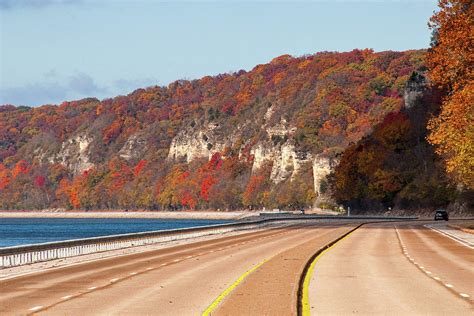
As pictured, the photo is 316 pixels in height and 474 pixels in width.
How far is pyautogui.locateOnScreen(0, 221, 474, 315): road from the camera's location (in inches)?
751

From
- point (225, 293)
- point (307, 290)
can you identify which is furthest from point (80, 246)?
point (225, 293)

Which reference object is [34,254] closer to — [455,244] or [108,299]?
[108,299]

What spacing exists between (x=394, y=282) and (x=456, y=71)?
25808 millimetres

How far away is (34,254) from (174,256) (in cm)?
650

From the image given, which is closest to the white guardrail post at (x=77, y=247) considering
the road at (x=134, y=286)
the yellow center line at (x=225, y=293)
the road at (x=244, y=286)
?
the road at (x=244, y=286)

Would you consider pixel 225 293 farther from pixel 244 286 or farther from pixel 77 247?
pixel 77 247

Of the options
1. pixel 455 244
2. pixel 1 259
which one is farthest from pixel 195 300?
pixel 455 244

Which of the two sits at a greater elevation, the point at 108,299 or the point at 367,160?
the point at 367,160

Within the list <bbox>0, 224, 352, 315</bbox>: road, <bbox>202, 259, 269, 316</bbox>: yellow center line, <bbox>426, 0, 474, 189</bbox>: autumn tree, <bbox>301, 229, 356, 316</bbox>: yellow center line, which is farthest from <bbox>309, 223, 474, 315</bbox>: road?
<bbox>426, 0, 474, 189</bbox>: autumn tree

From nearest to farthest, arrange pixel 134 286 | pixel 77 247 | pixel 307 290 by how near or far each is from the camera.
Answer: pixel 307 290 < pixel 134 286 < pixel 77 247

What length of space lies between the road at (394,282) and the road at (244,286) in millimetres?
22

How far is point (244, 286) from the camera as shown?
23.5 metres

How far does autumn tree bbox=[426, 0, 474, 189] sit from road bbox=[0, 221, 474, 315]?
11659mm

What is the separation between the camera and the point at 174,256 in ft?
133
